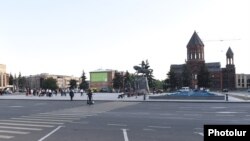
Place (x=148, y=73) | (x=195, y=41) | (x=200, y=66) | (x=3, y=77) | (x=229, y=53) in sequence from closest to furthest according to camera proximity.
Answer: (x=148, y=73) → (x=195, y=41) → (x=200, y=66) → (x=229, y=53) → (x=3, y=77)

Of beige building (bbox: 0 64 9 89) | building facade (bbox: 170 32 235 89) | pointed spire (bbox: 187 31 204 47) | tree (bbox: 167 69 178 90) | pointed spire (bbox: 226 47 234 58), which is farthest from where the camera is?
beige building (bbox: 0 64 9 89)

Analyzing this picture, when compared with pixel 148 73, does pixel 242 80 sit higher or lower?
lower

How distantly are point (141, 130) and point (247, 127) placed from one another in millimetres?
9564

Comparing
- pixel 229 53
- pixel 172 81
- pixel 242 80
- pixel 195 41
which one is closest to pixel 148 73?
pixel 172 81

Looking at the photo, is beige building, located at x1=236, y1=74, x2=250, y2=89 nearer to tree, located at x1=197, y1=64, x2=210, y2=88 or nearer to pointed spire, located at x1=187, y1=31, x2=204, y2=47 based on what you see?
tree, located at x1=197, y1=64, x2=210, y2=88

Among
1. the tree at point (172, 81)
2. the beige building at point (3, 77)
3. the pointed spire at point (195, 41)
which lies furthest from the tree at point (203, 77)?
the beige building at point (3, 77)

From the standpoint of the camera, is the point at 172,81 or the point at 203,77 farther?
the point at 203,77

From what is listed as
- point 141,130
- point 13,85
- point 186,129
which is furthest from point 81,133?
point 13,85

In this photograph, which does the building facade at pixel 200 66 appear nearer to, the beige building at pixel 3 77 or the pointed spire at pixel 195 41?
the pointed spire at pixel 195 41

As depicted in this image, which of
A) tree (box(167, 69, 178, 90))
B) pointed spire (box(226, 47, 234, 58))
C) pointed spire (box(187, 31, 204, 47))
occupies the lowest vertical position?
tree (box(167, 69, 178, 90))

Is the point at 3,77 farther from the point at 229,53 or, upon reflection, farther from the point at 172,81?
the point at 229,53

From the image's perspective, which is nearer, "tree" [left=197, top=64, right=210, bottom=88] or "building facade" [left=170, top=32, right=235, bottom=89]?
"tree" [left=197, top=64, right=210, bottom=88]

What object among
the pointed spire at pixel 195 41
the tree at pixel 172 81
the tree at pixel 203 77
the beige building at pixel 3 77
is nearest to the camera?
the tree at pixel 172 81

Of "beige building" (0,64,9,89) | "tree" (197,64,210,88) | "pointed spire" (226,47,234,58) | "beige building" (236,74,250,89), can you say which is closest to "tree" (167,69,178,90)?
"tree" (197,64,210,88)
